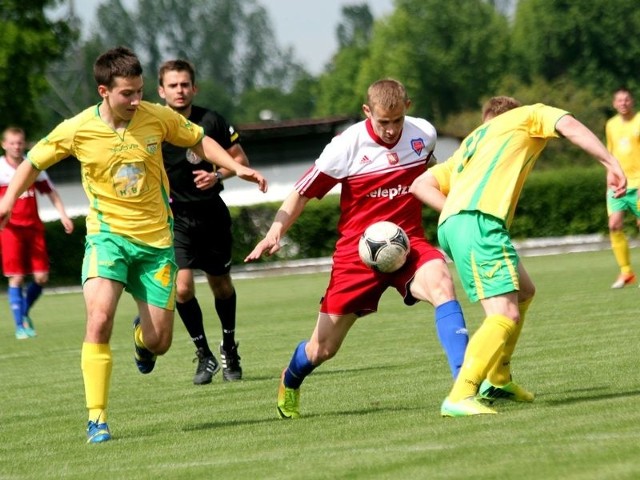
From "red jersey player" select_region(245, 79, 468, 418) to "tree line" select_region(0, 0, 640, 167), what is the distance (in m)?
35.2

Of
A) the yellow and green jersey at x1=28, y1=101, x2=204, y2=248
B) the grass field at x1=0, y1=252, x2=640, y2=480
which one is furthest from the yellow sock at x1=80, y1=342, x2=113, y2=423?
the yellow and green jersey at x1=28, y1=101, x2=204, y2=248

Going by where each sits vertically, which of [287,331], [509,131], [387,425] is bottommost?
[287,331]

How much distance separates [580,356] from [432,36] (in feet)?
347

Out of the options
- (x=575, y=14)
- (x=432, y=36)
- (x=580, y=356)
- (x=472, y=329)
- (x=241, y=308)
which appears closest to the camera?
(x=580, y=356)

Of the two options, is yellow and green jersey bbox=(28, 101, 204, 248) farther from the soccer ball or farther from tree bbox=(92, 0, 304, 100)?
tree bbox=(92, 0, 304, 100)

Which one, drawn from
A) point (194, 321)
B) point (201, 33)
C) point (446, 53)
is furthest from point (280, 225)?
point (201, 33)

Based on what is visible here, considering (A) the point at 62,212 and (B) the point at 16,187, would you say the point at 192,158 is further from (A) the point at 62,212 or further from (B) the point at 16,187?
(A) the point at 62,212

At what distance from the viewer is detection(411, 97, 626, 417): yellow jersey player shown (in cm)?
734

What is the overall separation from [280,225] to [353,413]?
1.18m

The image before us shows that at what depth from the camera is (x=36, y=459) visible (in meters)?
7.26

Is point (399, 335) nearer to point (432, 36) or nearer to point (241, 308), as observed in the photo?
point (241, 308)

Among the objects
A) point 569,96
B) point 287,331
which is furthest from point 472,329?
point 569,96

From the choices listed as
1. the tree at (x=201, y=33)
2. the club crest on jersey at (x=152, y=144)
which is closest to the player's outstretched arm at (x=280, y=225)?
the club crest on jersey at (x=152, y=144)

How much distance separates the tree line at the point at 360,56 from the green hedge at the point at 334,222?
11.5 metres
